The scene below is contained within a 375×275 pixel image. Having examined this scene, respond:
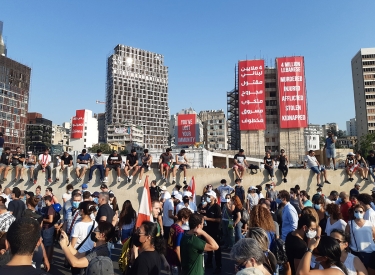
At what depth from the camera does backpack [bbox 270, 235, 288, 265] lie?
4264 millimetres

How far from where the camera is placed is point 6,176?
1405 cm

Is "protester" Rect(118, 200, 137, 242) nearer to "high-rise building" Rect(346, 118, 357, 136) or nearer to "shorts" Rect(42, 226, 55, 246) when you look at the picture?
"shorts" Rect(42, 226, 55, 246)

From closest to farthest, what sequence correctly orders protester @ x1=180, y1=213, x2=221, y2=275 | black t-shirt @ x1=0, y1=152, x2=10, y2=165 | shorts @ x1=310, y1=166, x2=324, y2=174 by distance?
1. protester @ x1=180, y1=213, x2=221, y2=275
2. shorts @ x1=310, y1=166, x2=324, y2=174
3. black t-shirt @ x1=0, y1=152, x2=10, y2=165

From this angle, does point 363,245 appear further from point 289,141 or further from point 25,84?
point 25,84

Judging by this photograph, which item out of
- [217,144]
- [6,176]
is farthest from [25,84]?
[6,176]

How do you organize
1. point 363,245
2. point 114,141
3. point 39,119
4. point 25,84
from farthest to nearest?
point 114,141 < point 39,119 < point 25,84 < point 363,245

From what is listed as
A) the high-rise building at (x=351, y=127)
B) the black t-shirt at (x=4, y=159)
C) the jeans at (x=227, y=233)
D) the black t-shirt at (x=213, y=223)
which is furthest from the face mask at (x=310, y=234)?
the high-rise building at (x=351, y=127)

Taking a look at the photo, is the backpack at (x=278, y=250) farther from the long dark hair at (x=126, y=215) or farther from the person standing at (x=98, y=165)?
the person standing at (x=98, y=165)

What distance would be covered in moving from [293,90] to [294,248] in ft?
162

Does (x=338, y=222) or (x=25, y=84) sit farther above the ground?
(x=25, y=84)

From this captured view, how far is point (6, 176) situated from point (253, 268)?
1494cm

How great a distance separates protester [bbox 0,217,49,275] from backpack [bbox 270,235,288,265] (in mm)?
3264

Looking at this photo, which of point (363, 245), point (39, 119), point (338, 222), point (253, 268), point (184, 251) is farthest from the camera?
point (39, 119)

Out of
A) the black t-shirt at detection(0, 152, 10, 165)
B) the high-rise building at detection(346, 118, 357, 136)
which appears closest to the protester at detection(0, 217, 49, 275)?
the black t-shirt at detection(0, 152, 10, 165)
